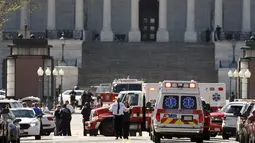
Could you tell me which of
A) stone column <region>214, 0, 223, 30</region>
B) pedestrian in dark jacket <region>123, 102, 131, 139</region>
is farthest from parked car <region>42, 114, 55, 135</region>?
stone column <region>214, 0, 223, 30</region>

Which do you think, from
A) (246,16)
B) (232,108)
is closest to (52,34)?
(246,16)

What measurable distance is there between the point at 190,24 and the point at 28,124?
54161 millimetres

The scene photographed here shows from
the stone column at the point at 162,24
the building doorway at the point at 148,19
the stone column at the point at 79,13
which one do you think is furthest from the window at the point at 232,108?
the building doorway at the point at 148,19

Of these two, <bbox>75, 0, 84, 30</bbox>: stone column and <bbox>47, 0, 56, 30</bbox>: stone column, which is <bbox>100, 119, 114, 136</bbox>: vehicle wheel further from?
<bbox>47, 0, 56, 30</bbox>: stone column

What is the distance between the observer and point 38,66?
64875mm

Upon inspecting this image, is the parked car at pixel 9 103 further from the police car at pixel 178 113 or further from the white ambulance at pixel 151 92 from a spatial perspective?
the white ambulance at pixel 151 92

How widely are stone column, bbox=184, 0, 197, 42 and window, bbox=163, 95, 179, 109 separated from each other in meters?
57.4

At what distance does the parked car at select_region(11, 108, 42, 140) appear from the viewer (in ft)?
153

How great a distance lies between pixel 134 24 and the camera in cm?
9981

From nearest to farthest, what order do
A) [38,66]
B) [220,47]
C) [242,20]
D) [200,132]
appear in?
[200,132], [38,66], [220,47], [242,20]

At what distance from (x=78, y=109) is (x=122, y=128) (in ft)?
107

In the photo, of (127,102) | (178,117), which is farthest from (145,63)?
(178,117)

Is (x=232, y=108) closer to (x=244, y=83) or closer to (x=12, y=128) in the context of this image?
(x=12, y=128)

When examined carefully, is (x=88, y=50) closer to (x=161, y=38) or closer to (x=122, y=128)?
(x=161, y=38)
